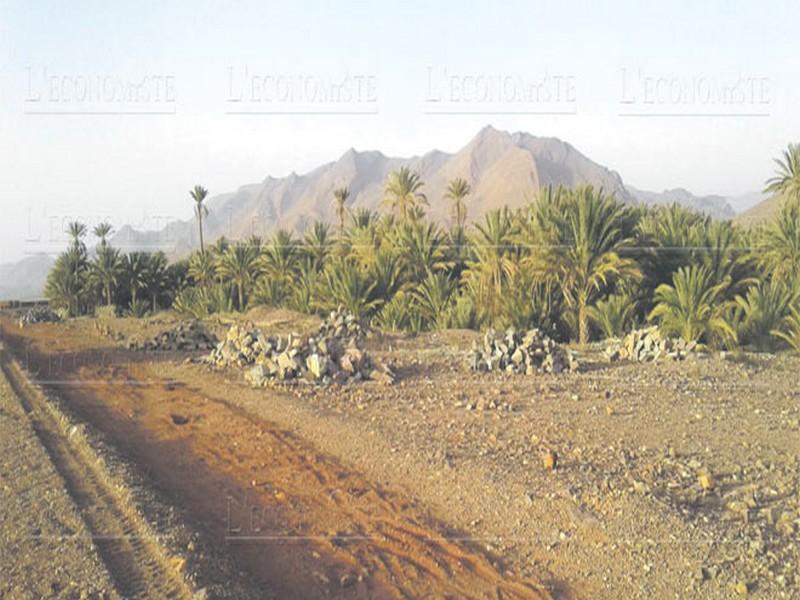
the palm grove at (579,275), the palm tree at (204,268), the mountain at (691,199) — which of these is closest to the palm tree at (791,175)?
the palm grove at (579,275)

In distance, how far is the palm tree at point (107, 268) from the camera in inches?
1752

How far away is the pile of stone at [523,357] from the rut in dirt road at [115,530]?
20.4 ft

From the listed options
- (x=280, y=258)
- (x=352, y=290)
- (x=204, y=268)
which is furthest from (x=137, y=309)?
(x=352, y=290)

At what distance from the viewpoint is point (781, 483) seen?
Answer: 5531mm

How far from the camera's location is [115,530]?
4.81 meters

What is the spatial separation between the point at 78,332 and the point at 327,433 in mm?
18594

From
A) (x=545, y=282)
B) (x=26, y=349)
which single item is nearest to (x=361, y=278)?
(x=545, y=282)

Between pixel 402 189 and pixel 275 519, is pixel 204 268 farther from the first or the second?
pixel 275 519

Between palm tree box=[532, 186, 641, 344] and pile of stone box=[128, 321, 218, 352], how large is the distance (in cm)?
861

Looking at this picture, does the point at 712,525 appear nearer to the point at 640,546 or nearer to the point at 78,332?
the point at 640,546

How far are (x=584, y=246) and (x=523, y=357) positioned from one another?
6.78 meters

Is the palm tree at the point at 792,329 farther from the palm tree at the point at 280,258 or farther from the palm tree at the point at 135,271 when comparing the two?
the palm tree at the point at 135,271

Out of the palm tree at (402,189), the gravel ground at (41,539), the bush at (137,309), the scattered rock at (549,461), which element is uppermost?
the palm tree at (402,189)

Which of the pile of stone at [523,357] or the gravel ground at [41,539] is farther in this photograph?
the pile of stone at [523,357]
